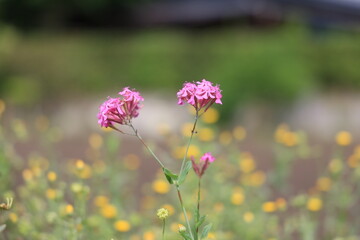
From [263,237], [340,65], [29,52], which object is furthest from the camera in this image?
[29,52]

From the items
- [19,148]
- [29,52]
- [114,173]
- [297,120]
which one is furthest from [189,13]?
[114,173]

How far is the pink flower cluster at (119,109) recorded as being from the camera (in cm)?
161

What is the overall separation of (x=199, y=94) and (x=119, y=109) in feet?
0.63

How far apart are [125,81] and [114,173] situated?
881 cm

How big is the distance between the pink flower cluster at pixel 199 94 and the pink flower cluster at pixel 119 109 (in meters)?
0.10

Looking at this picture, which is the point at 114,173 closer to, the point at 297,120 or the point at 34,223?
the point at 34,223

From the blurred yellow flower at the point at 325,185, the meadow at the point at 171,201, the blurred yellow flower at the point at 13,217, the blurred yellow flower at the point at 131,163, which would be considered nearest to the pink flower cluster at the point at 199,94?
the meadow at the point at 171,201

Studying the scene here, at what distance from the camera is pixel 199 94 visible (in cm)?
163

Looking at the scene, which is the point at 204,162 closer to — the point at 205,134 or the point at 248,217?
the point at 248,217

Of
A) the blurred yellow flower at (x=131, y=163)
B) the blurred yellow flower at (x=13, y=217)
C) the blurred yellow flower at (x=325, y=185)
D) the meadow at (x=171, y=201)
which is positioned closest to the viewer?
the blurred yellow flower at (x=13, y=217)

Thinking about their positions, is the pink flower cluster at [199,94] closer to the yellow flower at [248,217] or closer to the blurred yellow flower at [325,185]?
the yellow flower at [248,217]

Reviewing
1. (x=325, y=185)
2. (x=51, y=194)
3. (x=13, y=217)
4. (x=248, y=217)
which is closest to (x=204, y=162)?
(x=13, y=217)

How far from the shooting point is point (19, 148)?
5750 millimetres

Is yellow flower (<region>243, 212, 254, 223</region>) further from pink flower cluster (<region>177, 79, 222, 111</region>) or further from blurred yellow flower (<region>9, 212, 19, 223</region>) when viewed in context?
pink flower cluster (<region>177, 79, 222, 111</region>)
